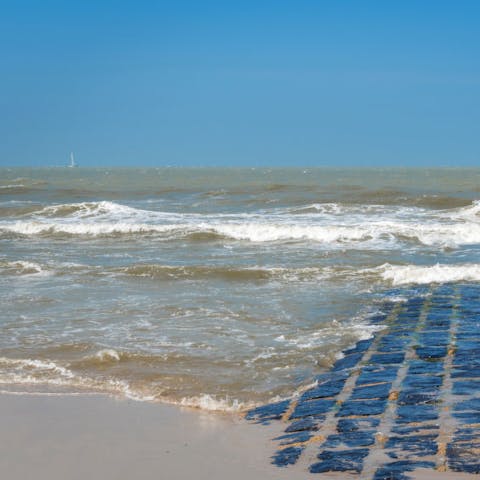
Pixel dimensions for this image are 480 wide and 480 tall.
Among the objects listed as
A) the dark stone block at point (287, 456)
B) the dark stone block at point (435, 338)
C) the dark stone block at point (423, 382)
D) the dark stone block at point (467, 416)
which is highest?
the dark stone block at point (467, 416)

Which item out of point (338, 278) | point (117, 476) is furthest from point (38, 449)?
point (338, 278)

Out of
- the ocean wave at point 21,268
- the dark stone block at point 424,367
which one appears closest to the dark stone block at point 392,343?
the dark stone block at point 424,367

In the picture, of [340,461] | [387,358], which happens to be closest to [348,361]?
[387,358]

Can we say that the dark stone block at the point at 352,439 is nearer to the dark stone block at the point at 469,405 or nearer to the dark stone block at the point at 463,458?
the dark stone block at the point at 463,458

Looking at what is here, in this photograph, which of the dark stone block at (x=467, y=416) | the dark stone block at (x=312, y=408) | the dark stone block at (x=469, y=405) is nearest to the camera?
the dark stone block at (x=467, y=416)

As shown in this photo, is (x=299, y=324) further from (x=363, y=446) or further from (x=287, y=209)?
(x=287, y=209)

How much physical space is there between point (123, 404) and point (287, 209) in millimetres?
21257

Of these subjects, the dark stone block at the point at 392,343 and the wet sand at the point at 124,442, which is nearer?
the wet sand at the point at 124,442

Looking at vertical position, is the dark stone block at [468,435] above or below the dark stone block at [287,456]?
above

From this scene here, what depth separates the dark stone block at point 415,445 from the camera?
14.8 ft

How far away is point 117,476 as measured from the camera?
173 inches

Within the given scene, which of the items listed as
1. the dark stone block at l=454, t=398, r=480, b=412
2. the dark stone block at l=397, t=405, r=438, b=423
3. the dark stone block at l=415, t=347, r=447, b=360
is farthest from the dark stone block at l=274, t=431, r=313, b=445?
the dark stone block at l=415, t=347, r=447, b=360

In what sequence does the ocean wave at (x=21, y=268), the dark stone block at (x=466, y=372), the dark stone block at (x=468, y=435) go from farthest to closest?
the ocean wave at (x=21, y=268), the dark stone block at (x=466, y=372), the dark stone block at (x=468, y=435)

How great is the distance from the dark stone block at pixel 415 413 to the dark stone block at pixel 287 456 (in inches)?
33.9
